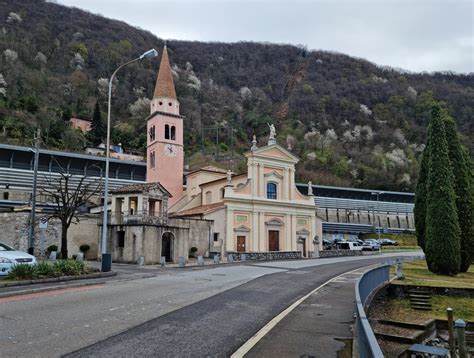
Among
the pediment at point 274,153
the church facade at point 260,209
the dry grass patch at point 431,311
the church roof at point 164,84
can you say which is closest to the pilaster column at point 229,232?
the church facade at point 260,209

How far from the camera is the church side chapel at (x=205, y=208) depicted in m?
34.6

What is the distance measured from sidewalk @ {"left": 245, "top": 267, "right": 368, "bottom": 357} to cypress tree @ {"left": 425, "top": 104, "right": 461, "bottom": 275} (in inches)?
602

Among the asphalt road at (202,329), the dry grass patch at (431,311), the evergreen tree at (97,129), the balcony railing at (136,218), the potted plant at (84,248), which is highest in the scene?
the evergreen tree at (97,129)

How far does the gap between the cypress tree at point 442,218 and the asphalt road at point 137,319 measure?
14694 mm

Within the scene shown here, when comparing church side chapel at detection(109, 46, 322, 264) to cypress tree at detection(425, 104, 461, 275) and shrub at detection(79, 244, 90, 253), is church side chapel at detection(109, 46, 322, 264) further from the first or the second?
cypress tree at detection(425, 104, 461, 275)

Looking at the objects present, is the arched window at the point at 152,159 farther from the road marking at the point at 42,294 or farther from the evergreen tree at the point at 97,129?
the evergreen tree at the point at 97,129

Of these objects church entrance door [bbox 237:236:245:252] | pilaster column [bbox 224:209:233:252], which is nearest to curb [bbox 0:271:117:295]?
pilaster column [bbox 224:209:233:252]

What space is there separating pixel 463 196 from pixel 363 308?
2372 centimetres

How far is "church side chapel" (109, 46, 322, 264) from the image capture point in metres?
34.6

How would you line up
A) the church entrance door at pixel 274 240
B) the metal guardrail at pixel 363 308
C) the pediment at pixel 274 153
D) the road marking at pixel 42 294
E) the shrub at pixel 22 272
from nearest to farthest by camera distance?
the metal guardrail at pixel 363 308 < the road marking at pixel 42 294 < the shrub at pixel 22 272 < the church entrance door at pixel 274 240 < the pediment at pixel 274 153

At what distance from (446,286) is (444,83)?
147 meters

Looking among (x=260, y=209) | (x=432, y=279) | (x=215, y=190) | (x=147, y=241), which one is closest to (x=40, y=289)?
(x=147, y=241)

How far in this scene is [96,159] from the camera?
2366 inches

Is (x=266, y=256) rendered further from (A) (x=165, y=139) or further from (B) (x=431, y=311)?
(B) (x=431, y=311)
